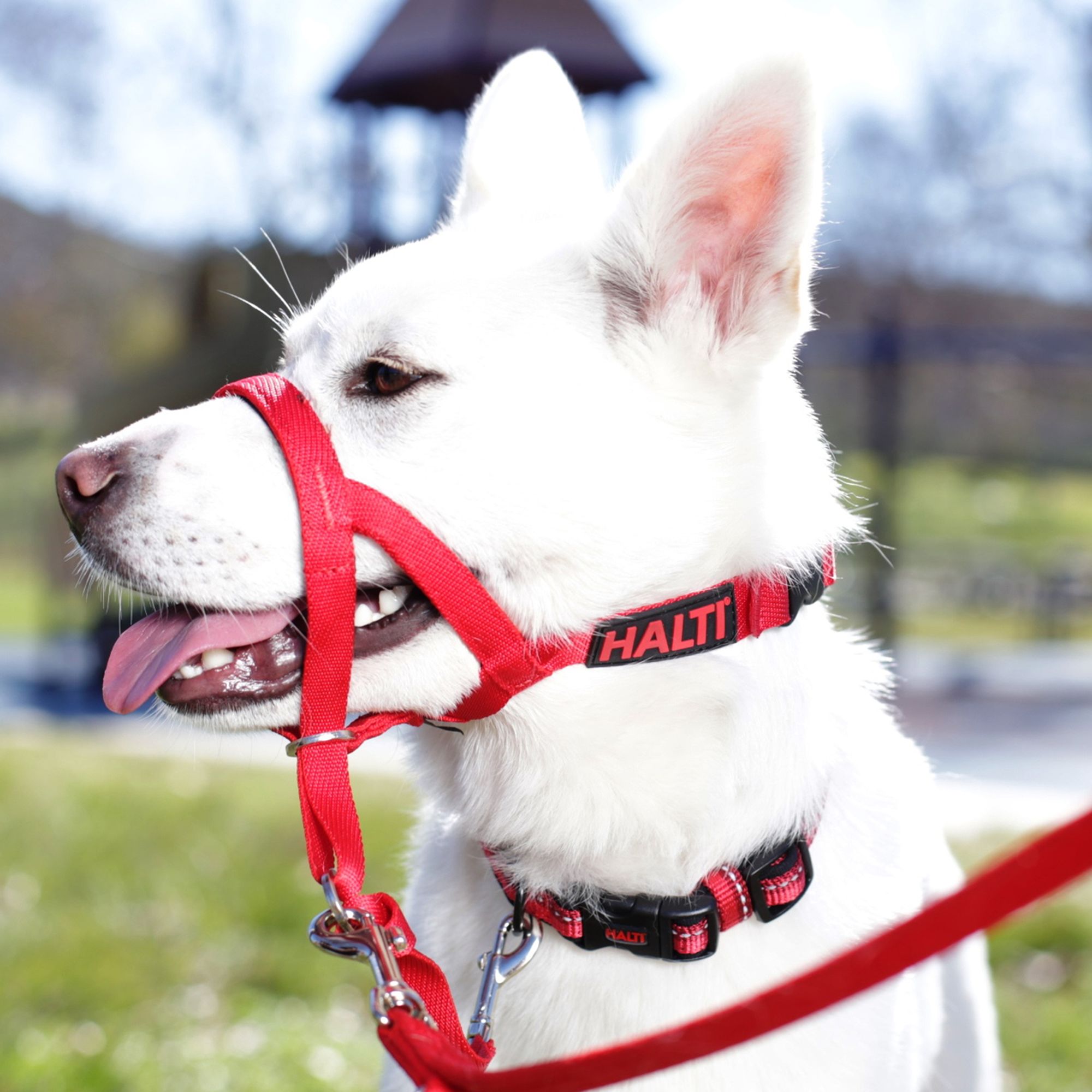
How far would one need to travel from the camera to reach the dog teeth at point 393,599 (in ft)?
5.41

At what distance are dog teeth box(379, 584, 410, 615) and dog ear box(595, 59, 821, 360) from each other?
54 cm

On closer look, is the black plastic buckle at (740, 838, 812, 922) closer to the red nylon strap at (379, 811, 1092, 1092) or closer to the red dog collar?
the red dog collar

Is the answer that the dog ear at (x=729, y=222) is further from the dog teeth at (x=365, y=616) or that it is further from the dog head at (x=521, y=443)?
the dog teeth at (x=365, y=616)

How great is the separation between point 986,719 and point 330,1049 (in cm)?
764

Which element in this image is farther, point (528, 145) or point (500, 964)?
point (528, 145)

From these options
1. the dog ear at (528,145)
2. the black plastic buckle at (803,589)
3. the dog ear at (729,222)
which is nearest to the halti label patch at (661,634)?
the black plastic buckle at (803,589)

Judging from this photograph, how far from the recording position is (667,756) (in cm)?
169

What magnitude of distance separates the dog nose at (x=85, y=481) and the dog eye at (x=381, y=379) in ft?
1.20

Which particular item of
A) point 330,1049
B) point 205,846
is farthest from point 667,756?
point 205,846

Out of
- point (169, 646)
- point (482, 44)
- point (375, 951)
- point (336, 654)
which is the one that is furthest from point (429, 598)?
point (482, 44)

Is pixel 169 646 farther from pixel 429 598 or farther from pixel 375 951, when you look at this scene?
pixel 375 951

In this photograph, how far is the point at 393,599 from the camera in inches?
65.1

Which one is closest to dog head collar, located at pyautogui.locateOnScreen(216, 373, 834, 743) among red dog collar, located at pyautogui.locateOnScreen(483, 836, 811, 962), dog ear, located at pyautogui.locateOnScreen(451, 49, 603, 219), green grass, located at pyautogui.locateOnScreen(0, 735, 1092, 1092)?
red dog collar, located at pyautogui.locateOnScreen(483, 836, 811, 962)

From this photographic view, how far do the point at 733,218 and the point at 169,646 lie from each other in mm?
1047
